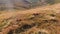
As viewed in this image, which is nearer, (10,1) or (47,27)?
(47,27)

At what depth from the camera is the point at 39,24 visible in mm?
15164

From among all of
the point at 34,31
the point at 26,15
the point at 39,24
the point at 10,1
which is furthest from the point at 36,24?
the point at 10,1

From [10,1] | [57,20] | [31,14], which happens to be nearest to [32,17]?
[31,14]

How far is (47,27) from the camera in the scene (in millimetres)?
14586

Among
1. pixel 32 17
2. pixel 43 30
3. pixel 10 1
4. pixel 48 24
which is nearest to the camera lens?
pixel 43 30

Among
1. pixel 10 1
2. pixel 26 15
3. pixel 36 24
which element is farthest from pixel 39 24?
pixel 10 1

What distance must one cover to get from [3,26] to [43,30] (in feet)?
11.5

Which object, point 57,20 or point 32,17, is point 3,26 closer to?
point 32,17

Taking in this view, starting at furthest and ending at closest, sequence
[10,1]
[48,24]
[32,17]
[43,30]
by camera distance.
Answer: [10,1]
[32,17]
[48,24]
[43,30]

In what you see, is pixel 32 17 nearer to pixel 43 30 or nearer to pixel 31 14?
pixel 31 14

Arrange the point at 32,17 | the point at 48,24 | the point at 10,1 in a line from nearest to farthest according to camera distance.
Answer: the point at 48,24, the point at 32,17, the point at 10,1

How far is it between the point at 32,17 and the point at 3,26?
2.27m

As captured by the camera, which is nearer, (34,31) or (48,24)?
(34,31)

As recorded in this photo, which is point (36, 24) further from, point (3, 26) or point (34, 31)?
point (3, 26)
